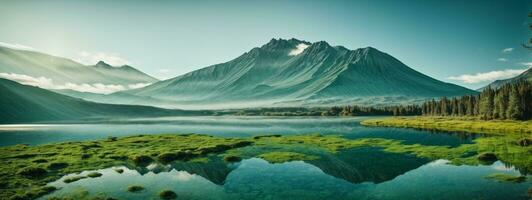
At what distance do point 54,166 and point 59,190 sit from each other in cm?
1990

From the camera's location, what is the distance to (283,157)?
74625mm

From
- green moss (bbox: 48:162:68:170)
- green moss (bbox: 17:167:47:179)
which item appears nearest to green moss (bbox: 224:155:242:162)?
green moss (bbox: 48:162:68:170)

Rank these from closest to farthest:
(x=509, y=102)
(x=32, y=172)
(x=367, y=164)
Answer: (x=32, y=172) → (x=367, y=164) → (x=509, y=102)

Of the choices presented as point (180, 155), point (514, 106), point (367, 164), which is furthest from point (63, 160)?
point (514, 106)

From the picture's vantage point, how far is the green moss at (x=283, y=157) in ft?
238

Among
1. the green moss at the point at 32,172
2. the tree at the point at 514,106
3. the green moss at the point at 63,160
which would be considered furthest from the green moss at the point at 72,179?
the tree at the point at 514,106

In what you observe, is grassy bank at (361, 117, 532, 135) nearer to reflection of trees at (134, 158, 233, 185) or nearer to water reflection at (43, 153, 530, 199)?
water reflection at (43, 153, 530, 199)

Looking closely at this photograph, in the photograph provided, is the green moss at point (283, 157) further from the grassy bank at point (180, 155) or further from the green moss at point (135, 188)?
the green moss at point (135, 188)

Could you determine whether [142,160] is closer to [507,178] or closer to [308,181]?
[308,181]

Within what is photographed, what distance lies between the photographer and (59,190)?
4784 centimetres

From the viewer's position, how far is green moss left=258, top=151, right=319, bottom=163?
72.6 m

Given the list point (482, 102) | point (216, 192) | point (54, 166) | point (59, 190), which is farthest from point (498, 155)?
point (482, 102)

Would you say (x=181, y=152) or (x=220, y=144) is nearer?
(x=181, y=152)

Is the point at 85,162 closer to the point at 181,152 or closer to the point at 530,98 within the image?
the point at 181,152
